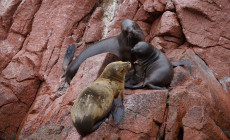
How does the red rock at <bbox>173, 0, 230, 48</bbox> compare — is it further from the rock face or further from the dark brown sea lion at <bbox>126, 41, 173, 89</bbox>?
the dark brown sea lion at <bbox>126, 41, 173, 89</bbox>

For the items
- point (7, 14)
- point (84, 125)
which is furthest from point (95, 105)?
point (7, 14)

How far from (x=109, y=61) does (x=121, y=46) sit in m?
1.22

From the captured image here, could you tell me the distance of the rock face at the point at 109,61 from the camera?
489 cm

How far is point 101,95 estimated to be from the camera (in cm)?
466

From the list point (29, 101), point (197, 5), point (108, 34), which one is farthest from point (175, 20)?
point (29, 101)

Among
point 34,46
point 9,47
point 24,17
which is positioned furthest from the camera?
point 24,17

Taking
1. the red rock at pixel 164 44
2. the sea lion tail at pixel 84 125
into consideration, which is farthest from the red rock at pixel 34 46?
the sea lion tail at pixel 84 125

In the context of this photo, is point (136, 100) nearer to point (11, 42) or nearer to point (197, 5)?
point (197, 5)

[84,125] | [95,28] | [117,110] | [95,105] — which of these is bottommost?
[95,28]

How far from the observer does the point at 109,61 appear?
6.51 metres

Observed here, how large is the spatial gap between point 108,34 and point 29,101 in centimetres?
306

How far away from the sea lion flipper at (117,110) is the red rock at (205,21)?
3593 mm

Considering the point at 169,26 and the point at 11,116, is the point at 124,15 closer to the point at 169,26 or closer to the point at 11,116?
the point at 169,26

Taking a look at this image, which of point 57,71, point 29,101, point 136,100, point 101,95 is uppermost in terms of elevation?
point 101,95
